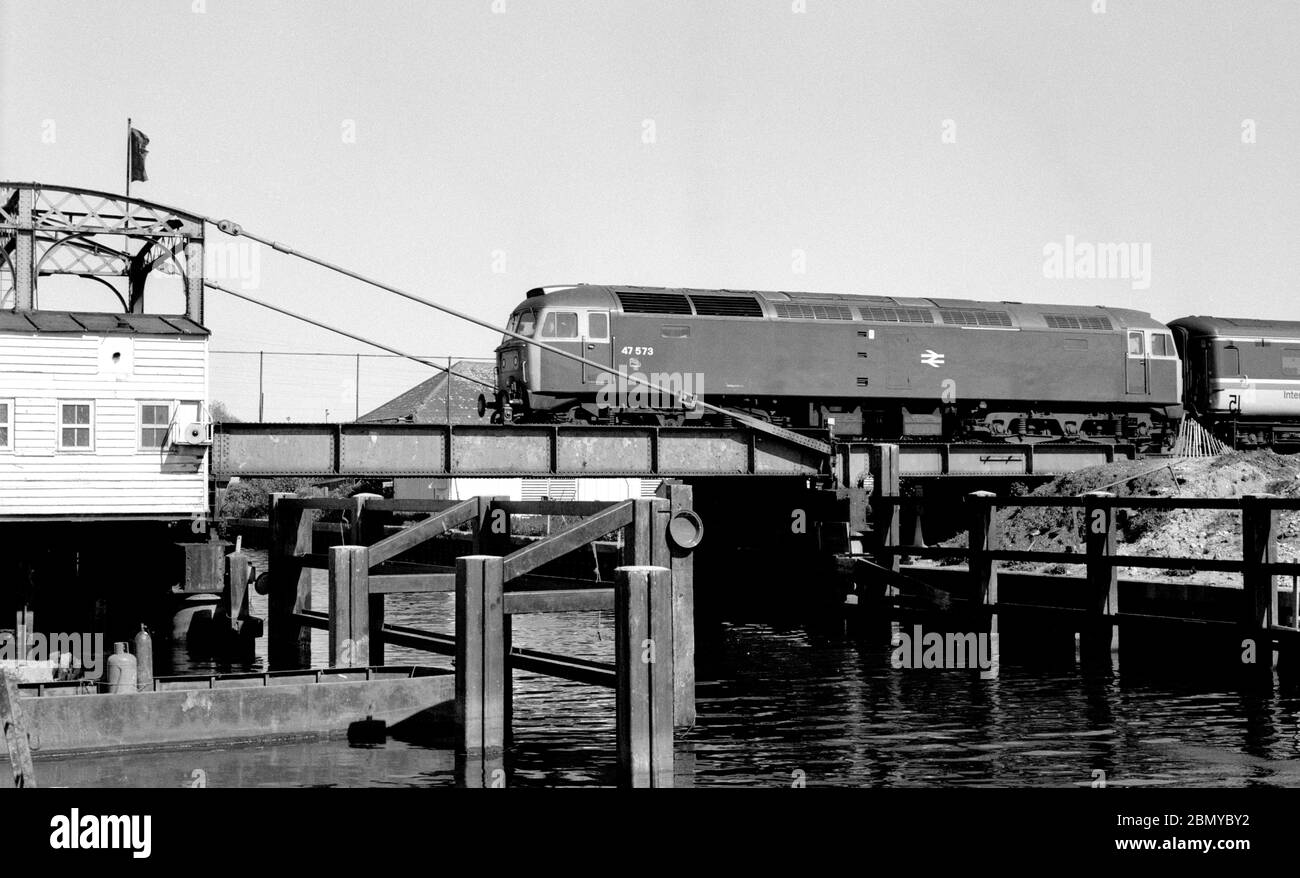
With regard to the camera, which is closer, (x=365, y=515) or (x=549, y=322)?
(x=365, y=515)

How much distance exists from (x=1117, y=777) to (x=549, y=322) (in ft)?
75.9

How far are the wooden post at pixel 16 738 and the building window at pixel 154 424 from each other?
1515 cm

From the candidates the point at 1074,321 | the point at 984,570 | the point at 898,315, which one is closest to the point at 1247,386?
the point at 1074,321

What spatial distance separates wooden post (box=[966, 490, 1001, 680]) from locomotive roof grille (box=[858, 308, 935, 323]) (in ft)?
47.5

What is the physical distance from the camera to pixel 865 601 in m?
30.0

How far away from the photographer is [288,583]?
26.0 metres

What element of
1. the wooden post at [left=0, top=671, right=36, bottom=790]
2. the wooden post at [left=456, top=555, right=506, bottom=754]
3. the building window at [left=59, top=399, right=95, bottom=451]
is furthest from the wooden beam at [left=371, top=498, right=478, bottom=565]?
the building window at [left=59, top=399, right=95, bottom=451]

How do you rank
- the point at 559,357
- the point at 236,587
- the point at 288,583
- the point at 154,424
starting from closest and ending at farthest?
the point at 288,583, the point at 154,424, the point at 236,587, the point at 559,357

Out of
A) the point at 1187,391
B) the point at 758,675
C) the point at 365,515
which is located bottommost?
the point at 758,675

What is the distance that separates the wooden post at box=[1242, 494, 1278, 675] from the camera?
20750mm

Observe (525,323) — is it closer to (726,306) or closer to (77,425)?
(726,306)

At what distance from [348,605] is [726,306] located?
67.5 ft
